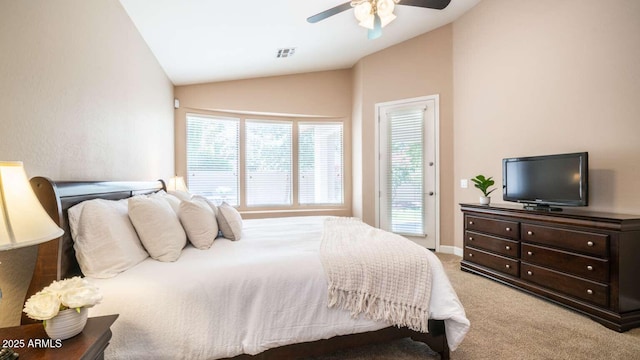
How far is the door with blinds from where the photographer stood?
14.0 ft

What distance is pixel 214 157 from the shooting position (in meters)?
4.78

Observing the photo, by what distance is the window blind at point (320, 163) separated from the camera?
5.18 m

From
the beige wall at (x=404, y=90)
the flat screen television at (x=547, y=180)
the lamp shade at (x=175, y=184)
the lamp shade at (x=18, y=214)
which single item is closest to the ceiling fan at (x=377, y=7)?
the flat screen television at (x=547, y=180)

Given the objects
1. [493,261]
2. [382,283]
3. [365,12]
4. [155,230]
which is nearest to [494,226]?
[493,261]

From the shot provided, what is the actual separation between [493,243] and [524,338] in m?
1.24

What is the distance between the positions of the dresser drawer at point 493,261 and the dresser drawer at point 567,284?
78 mm

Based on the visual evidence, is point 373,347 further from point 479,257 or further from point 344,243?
point 479,257

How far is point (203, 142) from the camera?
15.5ft

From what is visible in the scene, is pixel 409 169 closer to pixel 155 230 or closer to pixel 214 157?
pixel 214 157

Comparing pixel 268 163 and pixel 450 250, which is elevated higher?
pixel 268 163

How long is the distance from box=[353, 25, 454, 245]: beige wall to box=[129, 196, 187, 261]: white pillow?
11.0 feet

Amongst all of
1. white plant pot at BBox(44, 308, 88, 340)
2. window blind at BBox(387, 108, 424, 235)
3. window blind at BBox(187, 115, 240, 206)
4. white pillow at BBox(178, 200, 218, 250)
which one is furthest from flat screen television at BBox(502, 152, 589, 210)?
window blind at BBox(187, 115, 240, 206)

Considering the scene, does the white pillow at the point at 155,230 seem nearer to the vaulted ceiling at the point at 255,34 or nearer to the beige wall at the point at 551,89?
the vaulted ceiling at the point at 255,34

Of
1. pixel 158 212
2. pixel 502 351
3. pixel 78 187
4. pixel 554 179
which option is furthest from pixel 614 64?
pixel 78 187
